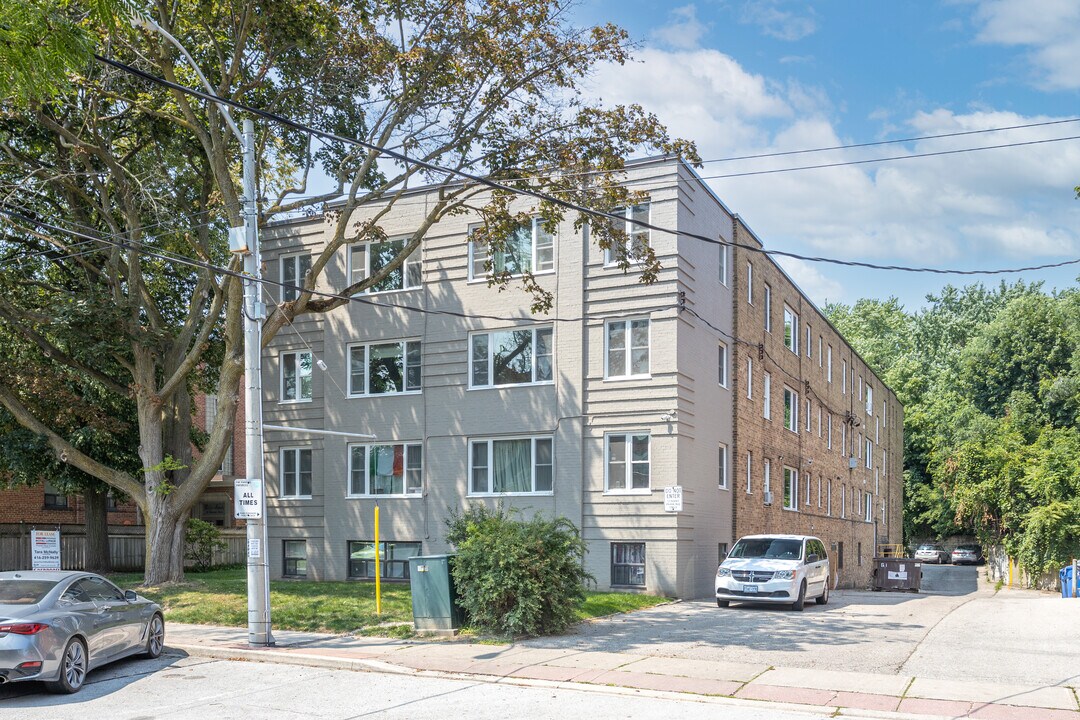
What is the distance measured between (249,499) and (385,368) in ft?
44.0

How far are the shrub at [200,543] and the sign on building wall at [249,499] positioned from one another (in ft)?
62.0

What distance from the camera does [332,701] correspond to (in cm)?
1159

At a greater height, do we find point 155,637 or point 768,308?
point 768,308

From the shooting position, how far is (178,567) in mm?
22938

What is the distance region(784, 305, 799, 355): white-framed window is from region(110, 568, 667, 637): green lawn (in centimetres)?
1452

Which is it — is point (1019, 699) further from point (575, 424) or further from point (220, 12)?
point (220, 12)

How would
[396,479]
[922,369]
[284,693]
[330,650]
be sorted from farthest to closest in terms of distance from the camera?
1. [922,369]
2. [396,479]
3. [330,650]
4. [284,693]

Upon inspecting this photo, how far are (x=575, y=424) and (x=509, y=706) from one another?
47.5 feet

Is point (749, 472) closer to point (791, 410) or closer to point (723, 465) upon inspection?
point (723, 465)

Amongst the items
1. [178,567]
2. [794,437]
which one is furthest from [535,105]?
[794,437]

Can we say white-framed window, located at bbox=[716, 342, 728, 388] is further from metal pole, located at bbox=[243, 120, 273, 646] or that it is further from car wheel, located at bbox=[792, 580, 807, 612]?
metal pole, located at bbox=[243, 120, 273, 646]

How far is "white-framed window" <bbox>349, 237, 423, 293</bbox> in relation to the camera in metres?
28.3

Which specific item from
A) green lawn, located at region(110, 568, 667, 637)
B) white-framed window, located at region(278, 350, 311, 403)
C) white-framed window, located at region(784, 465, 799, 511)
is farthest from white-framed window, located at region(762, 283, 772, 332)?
white-framed window, located at region(278, 350, 311, 403)

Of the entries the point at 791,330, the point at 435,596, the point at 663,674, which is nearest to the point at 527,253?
the point at 435,596
